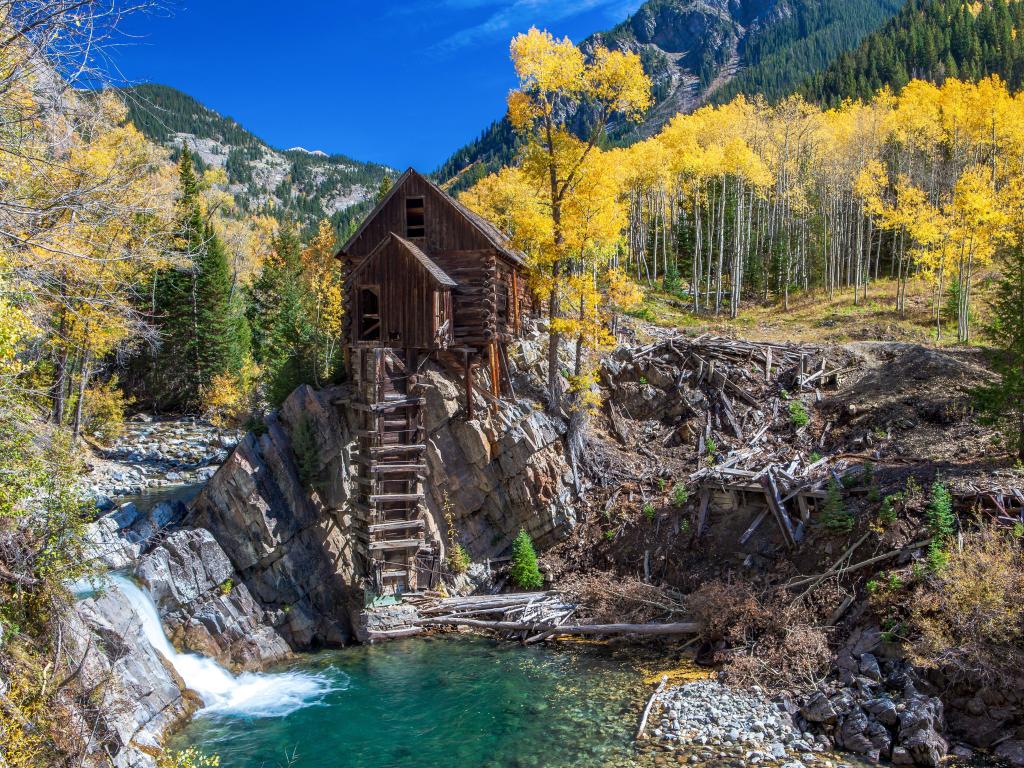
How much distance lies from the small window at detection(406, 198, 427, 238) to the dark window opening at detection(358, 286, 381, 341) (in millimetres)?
2751

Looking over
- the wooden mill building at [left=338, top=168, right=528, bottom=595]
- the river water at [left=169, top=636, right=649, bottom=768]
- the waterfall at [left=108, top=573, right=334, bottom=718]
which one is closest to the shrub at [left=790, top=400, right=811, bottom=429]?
the wooden mill building at [left=338, top=168, right=528, bottom=595]

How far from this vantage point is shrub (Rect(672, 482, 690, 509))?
20281 mm

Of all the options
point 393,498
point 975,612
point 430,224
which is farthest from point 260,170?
point 975,612

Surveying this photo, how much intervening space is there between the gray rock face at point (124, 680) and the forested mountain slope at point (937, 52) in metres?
82.9

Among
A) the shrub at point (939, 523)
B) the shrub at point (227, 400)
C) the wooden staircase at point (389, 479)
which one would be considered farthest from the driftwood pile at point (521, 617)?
the shrub at point (227, 400)

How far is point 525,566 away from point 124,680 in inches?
434

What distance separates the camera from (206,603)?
1738cm

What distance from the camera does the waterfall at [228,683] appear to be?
1499cm

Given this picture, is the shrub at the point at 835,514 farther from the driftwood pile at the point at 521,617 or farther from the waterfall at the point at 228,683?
the waterfall at the point at 228,683

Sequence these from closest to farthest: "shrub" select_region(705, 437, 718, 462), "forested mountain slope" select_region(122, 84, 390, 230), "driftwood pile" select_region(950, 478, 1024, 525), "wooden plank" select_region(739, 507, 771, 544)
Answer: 1. "driftwood pile" select_region(950, 478, 1024, 525)
2. "wooden plank" select_region(739, 507, 771, 544)
3. "shrub" select_region(705, 437, 718, 462)
4. "forested mountain slope" select_region(122, 84, 390, 230)

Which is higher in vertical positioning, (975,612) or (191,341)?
(191,341)

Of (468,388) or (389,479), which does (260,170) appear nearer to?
(468,388)

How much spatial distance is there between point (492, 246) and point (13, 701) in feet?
60.5

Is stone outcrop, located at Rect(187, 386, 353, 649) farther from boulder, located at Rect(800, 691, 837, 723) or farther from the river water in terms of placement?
boulder, located at Rect(800, 691, 837, 723)
